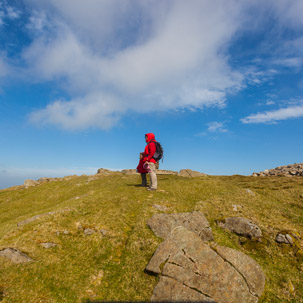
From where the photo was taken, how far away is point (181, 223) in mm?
15258

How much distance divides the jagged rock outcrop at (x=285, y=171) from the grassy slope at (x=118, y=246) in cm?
2119

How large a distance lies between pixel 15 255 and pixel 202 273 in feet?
33.7

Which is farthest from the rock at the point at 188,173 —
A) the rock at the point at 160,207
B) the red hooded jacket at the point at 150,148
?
the rock at the point at 160,207

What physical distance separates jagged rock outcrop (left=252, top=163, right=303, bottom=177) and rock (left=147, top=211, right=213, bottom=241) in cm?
Answer: 3353

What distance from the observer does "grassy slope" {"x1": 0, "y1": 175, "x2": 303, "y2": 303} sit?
420 inches

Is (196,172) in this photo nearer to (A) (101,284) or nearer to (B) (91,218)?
(B) (91,218)

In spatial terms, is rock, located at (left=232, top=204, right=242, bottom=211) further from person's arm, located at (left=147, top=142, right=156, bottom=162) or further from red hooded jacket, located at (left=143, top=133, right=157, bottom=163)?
person's arm, located at (left=147, top=142, right=156, bottom=162)

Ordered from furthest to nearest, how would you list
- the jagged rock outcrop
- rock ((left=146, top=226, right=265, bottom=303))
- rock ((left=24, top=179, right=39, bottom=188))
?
rock ((left=24, top=179, right=39, bottom=188))
the jagged rock outcrop
rock ((left=146, top=226, right=265, bottom=303))

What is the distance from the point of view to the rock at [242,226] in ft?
48.4

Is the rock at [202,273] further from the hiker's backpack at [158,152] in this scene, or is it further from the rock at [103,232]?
the hiker's backpack at [158,152]

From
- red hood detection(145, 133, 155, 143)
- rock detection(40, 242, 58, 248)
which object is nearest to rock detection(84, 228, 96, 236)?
rock detection(40, 242, 58, 248)

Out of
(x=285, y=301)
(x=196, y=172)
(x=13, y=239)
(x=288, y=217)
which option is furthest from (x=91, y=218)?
(x=196, y=172)

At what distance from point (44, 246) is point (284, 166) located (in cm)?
5195

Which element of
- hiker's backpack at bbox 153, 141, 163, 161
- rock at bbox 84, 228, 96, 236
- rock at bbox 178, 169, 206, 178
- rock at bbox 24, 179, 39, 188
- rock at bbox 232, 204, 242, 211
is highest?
hiker's backpack at bbox 153, 141, 163, 161
